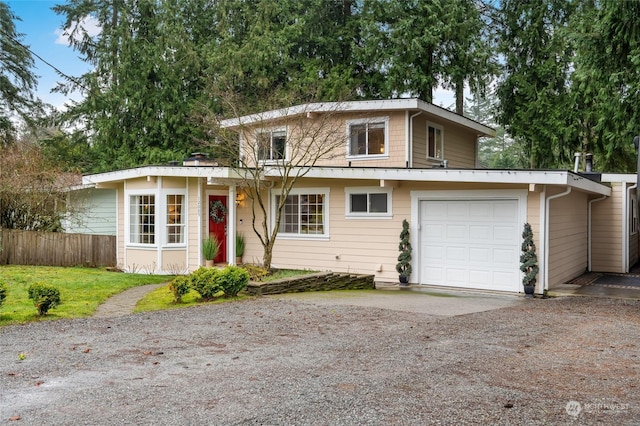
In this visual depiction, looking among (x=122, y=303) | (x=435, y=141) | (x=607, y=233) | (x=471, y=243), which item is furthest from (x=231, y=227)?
(x=607, y=233)

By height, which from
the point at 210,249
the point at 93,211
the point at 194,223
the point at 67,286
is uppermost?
the point at 93,211

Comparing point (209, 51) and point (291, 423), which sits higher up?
point (209, 51)

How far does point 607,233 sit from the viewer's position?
49.8 ft

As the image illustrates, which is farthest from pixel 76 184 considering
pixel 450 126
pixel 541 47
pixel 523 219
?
pixel 541 47

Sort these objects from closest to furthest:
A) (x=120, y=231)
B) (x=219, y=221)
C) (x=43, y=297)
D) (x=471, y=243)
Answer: (x=43, y=297), (x=471, y=243), (x=219, y=221), (x=120, y=231)

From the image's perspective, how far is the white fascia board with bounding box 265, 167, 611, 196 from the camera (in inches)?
393

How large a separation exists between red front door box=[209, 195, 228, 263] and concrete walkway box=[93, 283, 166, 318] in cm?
290

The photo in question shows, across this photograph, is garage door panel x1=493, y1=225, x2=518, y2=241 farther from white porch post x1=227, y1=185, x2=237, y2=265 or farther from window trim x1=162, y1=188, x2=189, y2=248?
window trim x1=162, y1=188, x2=189, y2=248

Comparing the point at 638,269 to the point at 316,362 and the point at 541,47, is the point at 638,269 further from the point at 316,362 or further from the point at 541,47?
the point at 316,362

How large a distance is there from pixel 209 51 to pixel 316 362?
2087cm

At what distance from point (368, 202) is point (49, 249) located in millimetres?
9648

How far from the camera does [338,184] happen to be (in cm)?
1323

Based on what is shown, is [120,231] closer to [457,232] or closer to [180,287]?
[180,287]

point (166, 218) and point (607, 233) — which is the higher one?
point (166, 218)
